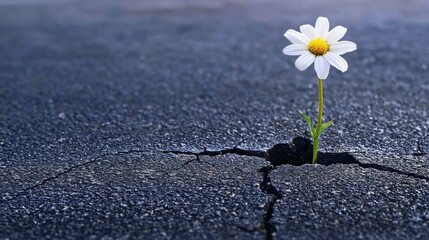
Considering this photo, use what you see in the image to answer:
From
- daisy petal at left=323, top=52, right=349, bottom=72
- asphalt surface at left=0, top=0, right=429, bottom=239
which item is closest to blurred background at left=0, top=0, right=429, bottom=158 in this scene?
asphalt surface at left=0, top=0, right=429, bottom=239

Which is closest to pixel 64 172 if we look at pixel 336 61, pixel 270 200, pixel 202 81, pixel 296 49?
pixel 270 200

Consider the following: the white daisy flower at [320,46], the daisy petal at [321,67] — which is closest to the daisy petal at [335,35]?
the white daisy flower at [320,46]

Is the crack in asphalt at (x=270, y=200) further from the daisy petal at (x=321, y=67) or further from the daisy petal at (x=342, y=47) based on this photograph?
the daisy petal at (x=342, y=47)

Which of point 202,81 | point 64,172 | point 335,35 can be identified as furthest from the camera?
point 202,81

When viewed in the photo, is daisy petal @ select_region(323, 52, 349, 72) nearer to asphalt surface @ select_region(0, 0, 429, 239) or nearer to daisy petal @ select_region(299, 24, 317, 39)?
daisy petal @ select_region(299, 24, 317, 39)

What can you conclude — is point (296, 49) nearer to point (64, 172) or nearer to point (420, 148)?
point (420, 148)

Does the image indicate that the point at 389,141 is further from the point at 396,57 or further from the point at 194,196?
the point at 396,57
